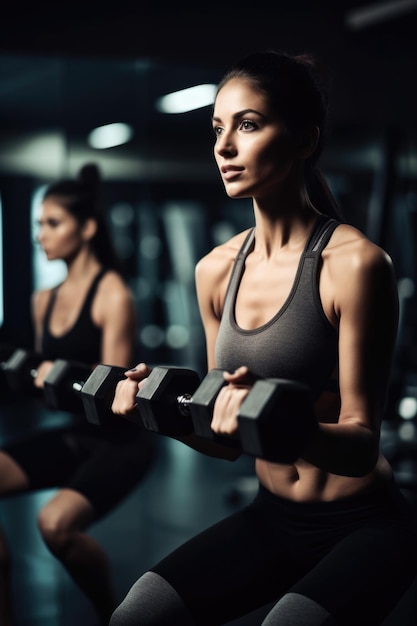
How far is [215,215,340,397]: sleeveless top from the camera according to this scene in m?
1.54

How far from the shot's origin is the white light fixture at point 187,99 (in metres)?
4.65

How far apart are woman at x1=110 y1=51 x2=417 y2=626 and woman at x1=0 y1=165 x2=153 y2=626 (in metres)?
0.84

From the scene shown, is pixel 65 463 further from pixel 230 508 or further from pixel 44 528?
pixel 230 508

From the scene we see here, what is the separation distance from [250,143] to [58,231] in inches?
61.2

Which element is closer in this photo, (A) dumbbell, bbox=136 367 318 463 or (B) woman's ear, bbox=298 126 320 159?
(A) dumbbell, bbox=136 367 318 463

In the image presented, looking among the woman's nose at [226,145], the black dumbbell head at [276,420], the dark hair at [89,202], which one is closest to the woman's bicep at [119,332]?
the dark hair at [89,202]

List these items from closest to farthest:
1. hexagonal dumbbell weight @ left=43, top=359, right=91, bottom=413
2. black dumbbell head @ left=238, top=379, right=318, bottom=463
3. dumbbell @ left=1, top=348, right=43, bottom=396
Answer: black dumbbell head @ left=238, top=379, right=318, bottom=463
hexagonal dumbbell weight @ left=43, top=359, right=91, bottom=413
dumbbell @ left=1, top=348, right=43, bottom=396

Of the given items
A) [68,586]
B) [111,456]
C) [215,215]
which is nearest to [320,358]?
[111,456]

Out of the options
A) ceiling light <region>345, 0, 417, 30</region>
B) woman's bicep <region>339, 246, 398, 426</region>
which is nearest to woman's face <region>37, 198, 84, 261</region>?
woman's bicep <region>339, 246, 398, 426</region>

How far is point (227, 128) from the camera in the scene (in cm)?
159

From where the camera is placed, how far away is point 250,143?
1571 millimetres

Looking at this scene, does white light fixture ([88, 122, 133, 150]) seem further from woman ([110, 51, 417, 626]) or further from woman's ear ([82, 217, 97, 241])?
woman ([110, 51, 417, 626])

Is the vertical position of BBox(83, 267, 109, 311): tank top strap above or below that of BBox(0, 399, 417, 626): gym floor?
above

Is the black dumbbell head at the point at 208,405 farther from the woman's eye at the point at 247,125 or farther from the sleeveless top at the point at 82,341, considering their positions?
the sleeveless top at the point at 82,341
